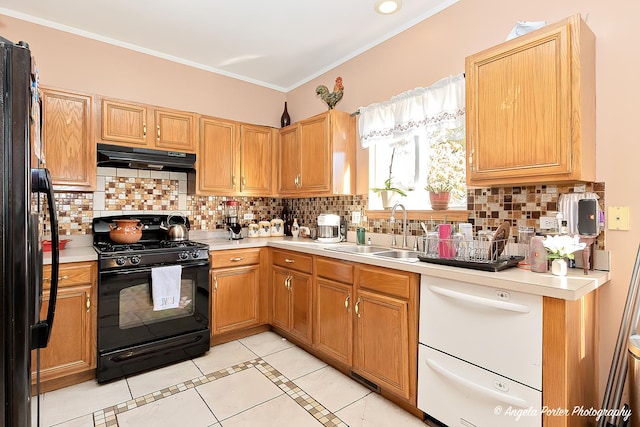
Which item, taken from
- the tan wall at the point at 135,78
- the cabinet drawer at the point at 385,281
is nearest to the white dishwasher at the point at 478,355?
the cabinet drawer at the point at 385,281

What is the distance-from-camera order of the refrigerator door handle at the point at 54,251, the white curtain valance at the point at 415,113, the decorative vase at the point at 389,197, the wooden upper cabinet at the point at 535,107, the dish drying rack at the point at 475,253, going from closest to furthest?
A: the refrigerator door handle at the point at 54,251, the wooden upper cabinet at the point at 535,107, the dish drying rack at the point at 475,253, the white curtain valance at the point at 415,113, the decorative vase at the point at 389,197

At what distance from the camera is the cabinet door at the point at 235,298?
285 centimetres

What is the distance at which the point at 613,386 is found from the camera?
5.26 ft

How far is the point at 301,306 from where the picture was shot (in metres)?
2.78

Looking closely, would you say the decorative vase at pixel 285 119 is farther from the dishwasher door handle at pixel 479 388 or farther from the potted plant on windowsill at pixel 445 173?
the dishwasher door handle at pixel 479 388

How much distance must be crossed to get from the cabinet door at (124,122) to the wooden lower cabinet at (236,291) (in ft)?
3.89

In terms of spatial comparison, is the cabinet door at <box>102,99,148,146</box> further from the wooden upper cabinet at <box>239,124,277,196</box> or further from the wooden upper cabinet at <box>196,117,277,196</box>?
the wooden upper cabinet at <box>239,124,277,196</box>

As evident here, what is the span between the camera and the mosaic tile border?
189 centimetres

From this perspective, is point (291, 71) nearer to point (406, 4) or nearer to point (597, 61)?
point (406, 4)

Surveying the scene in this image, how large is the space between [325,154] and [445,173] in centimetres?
107

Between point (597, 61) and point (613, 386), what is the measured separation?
5.41 ft

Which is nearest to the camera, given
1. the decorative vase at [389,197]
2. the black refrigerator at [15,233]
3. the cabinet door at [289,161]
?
the black refrigerator at [15,233]

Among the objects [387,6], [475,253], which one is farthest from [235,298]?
[387,6]

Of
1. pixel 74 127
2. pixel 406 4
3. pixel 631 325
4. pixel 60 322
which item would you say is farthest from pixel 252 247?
pixel 631 325
